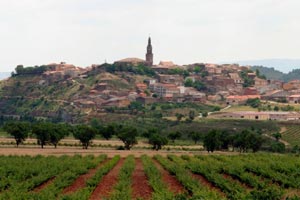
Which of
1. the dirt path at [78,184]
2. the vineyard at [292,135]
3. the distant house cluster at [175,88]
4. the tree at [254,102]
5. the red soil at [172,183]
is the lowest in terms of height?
the vineyard at [292,135]

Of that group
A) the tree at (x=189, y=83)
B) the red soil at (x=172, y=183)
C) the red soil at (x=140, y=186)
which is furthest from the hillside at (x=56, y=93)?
the red soil at (x=172, y=183)

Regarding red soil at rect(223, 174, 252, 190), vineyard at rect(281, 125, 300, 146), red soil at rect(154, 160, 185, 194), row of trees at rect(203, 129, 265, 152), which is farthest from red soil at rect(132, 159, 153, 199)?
vineyard at rect(281, 125, 300, 146)

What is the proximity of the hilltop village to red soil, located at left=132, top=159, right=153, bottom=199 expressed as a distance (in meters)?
99.0

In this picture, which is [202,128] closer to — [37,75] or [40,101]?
[40,101]

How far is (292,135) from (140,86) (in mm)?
76336

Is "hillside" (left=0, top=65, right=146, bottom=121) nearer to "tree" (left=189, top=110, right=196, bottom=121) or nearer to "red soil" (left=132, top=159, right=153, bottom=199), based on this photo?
"tree" (left=189, top=110, right=196, bottom=121)

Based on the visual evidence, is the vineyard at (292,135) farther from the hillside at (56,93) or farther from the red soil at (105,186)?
the red soil at (105,186)

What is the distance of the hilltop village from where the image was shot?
512 feet

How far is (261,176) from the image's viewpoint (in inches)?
1219

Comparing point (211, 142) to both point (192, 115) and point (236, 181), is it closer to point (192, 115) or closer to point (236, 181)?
point (236, 181)

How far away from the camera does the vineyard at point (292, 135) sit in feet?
308

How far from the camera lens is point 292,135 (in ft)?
330

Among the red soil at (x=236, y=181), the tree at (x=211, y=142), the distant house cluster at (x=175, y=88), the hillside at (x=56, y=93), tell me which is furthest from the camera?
the distant house cluster at (x=175, y=88)

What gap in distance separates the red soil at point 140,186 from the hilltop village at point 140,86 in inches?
3897
